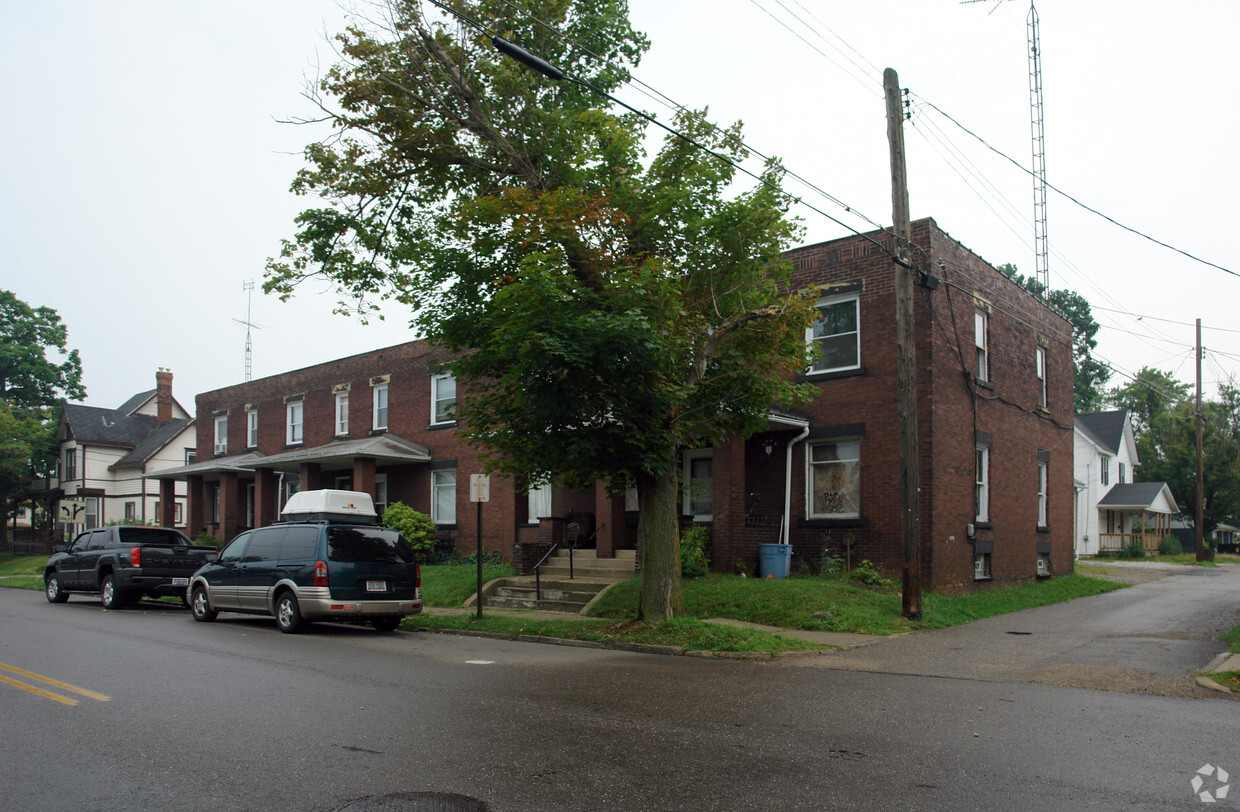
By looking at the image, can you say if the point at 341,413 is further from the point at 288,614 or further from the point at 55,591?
the point at 288,614

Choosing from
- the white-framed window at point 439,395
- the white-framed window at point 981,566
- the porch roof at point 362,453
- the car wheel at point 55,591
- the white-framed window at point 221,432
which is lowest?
the car wheel at point 55,591

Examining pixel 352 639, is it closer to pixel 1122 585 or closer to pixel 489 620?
pixel 489 620

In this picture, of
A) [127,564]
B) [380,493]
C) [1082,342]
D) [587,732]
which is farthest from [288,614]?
[1082,342]

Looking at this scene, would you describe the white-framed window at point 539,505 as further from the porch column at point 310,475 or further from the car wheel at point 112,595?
the car wheel at point 112,595

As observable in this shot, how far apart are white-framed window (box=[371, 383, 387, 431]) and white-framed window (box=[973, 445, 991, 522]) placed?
17869mm

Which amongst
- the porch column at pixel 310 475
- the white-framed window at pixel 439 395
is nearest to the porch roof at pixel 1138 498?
the white-framed window at pixel 439 395

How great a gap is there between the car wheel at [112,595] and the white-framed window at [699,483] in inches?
469

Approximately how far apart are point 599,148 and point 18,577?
28.0 metres

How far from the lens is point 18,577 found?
99.7 ft

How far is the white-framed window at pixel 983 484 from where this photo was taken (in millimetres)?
19047

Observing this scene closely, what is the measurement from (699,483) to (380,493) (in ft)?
41.6

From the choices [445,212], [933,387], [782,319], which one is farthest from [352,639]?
[933,387]

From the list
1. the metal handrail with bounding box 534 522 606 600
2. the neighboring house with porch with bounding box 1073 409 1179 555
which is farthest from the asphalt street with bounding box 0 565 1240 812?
the neighboring house with porch with bounding box 1073 409 1179 555

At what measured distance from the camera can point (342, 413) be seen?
30094mm
